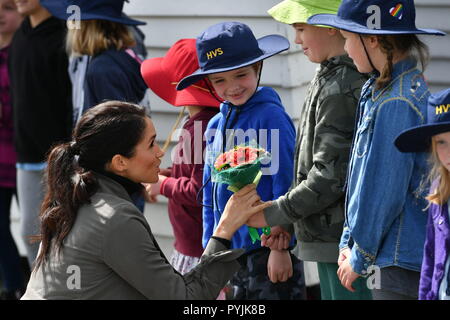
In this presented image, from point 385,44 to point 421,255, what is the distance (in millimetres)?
881

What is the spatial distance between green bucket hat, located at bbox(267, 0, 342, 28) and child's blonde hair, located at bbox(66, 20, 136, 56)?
1.52 meters

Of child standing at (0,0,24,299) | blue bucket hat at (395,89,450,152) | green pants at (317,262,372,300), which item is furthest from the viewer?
child standing at (0,0,24,299)

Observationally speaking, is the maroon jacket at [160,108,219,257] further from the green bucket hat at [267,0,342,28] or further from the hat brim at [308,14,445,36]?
the hat brim at [308,14,445,36]

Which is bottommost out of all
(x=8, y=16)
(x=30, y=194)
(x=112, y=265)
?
(x=30, y=194)

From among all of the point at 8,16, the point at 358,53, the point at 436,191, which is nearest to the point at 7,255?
the point at 8,16

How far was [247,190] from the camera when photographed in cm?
383

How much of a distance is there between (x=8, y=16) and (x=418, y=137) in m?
4.28

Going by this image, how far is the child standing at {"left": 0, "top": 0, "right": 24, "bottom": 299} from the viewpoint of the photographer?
6527 mm

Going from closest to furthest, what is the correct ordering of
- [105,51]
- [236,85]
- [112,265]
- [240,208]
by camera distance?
[112,265] → [240,208] → [236,85] → [105,51]

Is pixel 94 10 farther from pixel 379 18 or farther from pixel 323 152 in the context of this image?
pixel 379 18

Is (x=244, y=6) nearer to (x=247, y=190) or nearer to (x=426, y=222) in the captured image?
(x=247, y=190)

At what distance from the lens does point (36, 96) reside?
233 inches

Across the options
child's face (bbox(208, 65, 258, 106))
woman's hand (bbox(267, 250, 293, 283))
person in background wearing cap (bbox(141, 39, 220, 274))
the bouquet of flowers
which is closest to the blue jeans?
person in background wearing cap (bbox(141, 39, 220, 274))
